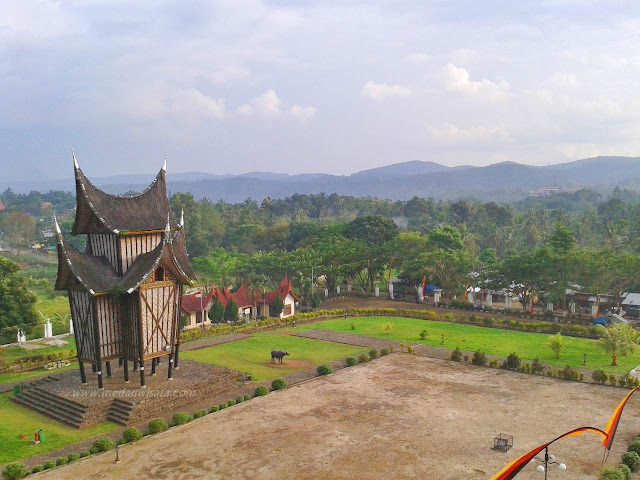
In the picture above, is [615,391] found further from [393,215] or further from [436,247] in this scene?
[393,215]

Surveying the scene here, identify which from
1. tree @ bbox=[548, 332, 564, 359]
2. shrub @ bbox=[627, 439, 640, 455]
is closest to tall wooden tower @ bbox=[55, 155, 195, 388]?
shrub @ bbox=[627, 439, 640, 455]

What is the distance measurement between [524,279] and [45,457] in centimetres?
3717

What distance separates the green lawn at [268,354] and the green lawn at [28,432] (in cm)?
888

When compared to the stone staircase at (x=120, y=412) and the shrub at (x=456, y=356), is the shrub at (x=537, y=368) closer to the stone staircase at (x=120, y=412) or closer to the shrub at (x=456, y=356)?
the shrub at (x=456, y=356)

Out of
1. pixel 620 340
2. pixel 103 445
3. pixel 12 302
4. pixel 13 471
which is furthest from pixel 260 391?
pixel 12 302

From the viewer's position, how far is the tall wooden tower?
23.4 m

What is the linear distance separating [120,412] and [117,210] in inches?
344

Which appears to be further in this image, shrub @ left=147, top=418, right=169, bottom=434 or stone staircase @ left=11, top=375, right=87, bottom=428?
stone staircase @ left=11, top=375, right=87, bottom=428

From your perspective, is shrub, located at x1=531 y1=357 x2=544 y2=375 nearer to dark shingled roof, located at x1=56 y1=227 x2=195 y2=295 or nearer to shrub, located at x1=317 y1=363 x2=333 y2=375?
shrub, located at x1=317 y1=363 x2=333 y2=375

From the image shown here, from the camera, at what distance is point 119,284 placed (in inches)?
933

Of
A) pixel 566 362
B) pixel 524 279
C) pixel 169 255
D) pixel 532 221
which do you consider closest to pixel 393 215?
pixel 532 221

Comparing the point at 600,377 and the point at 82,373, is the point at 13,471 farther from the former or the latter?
the point at 600,377

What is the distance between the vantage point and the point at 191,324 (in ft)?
141

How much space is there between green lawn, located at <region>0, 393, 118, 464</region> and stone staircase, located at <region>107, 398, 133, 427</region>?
277 mm
